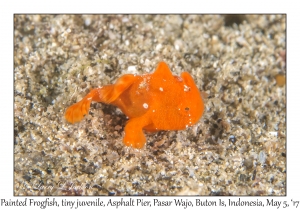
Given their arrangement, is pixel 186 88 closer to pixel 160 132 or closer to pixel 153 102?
pixel 153 102

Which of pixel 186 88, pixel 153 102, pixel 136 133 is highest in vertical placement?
pixel 186 88

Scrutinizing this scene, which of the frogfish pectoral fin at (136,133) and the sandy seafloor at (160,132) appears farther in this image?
the sandy seafloor at (160,132)

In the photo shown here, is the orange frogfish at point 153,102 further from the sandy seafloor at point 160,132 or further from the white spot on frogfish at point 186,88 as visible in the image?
the sandy seafloor at point 160,132

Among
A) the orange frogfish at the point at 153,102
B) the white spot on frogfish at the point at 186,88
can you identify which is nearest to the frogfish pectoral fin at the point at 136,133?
the orange frogfish at the point at 153,102

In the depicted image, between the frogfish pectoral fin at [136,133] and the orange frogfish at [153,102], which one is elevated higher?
the orange frogfish at [153,102]

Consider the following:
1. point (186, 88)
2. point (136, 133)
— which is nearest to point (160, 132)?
point (136, 133)
